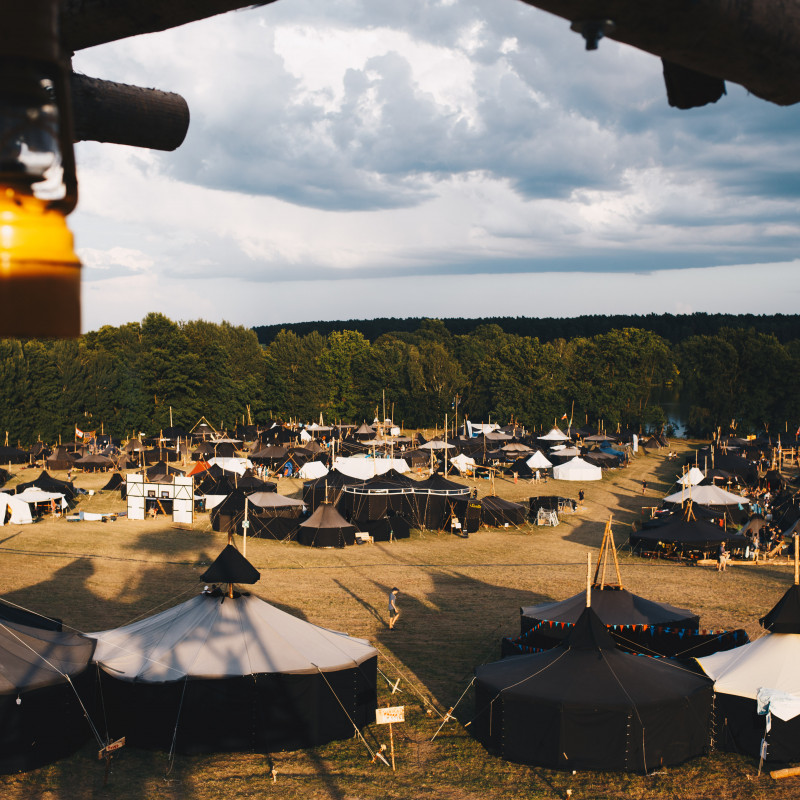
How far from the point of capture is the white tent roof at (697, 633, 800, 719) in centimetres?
1159

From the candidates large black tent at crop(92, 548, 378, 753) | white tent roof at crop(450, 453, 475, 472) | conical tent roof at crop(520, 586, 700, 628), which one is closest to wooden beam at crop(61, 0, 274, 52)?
large black tent at crop(92, 548, 378, 753)

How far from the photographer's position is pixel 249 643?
12.0 metres

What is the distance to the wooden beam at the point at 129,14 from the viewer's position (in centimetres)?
152

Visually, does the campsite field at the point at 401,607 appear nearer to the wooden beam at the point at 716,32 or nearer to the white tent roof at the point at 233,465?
the white tent roof at the point at 233,465

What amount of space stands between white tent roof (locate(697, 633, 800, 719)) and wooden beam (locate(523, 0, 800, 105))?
1170 cm

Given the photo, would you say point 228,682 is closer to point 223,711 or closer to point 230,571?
point 223,711

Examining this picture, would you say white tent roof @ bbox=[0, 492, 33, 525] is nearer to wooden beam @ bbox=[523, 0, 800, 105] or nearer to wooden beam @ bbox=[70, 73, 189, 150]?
wooden beam @ bbox=[70, 73, 189, 150]

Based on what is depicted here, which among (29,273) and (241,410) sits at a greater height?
(29,273)

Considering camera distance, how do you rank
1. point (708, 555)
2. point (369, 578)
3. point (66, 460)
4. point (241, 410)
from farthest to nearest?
1. point (241, 410)
2. point (66, 460)
3. point (708, 555)
4. point (369, 578)

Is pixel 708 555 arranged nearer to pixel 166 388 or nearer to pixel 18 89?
pixel 18 89

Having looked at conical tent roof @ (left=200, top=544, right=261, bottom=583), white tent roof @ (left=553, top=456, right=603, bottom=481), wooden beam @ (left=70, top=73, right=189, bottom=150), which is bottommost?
white tent roof @ (left=553, top=456, right=603, bottom=481)

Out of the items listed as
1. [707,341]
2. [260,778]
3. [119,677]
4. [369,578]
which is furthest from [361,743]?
[707,341]

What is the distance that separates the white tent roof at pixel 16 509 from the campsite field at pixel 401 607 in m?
0.79

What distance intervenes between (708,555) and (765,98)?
1053 inches
